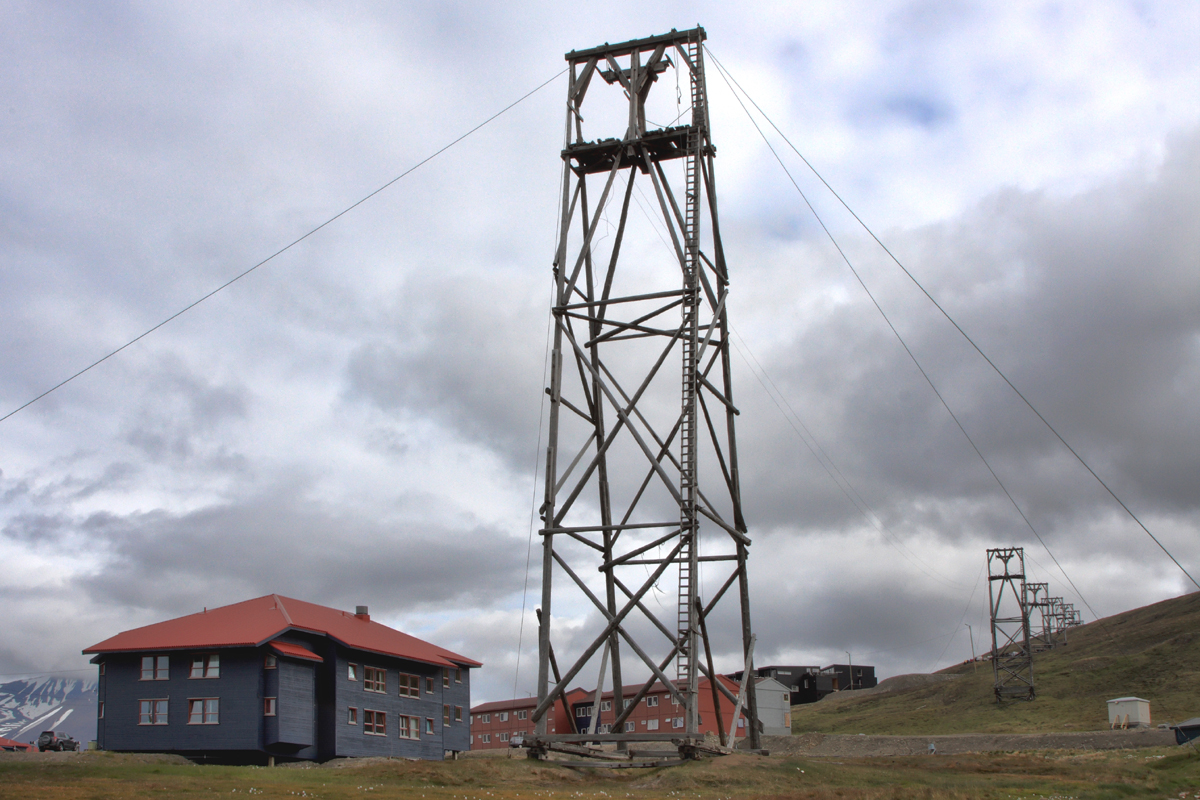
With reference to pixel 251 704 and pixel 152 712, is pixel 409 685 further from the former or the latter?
pixel 152 712

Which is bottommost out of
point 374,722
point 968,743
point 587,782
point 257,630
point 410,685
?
point 968,743

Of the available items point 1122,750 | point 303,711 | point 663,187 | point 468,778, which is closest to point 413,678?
point 303,711

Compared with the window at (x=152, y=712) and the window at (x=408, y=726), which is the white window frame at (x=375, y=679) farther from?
the window at (x=152, y=712)

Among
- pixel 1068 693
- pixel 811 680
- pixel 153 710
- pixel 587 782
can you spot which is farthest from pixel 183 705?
pixel 811 680

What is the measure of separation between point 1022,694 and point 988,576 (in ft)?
32.0

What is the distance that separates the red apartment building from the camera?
6078 cm

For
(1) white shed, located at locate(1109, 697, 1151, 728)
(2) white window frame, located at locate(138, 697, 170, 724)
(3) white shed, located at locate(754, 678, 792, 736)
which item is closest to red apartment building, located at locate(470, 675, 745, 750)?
(3) white shed, located at locate(754, 678, 792, 736)

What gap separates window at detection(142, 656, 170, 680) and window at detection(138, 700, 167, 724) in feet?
2.73

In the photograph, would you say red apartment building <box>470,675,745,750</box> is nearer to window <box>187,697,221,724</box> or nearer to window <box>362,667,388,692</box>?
window <box>362,667,388,692</box>

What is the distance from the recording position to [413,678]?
43.1 meters

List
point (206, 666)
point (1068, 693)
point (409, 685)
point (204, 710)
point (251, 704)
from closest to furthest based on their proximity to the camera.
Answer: point (251, 704) → point (204, 710) → point (206, 666) → point (409, 685) → point (1068, 693)

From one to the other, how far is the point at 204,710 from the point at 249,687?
1749mm

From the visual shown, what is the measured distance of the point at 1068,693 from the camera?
6588 cm

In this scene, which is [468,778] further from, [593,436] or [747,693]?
[593,436]
